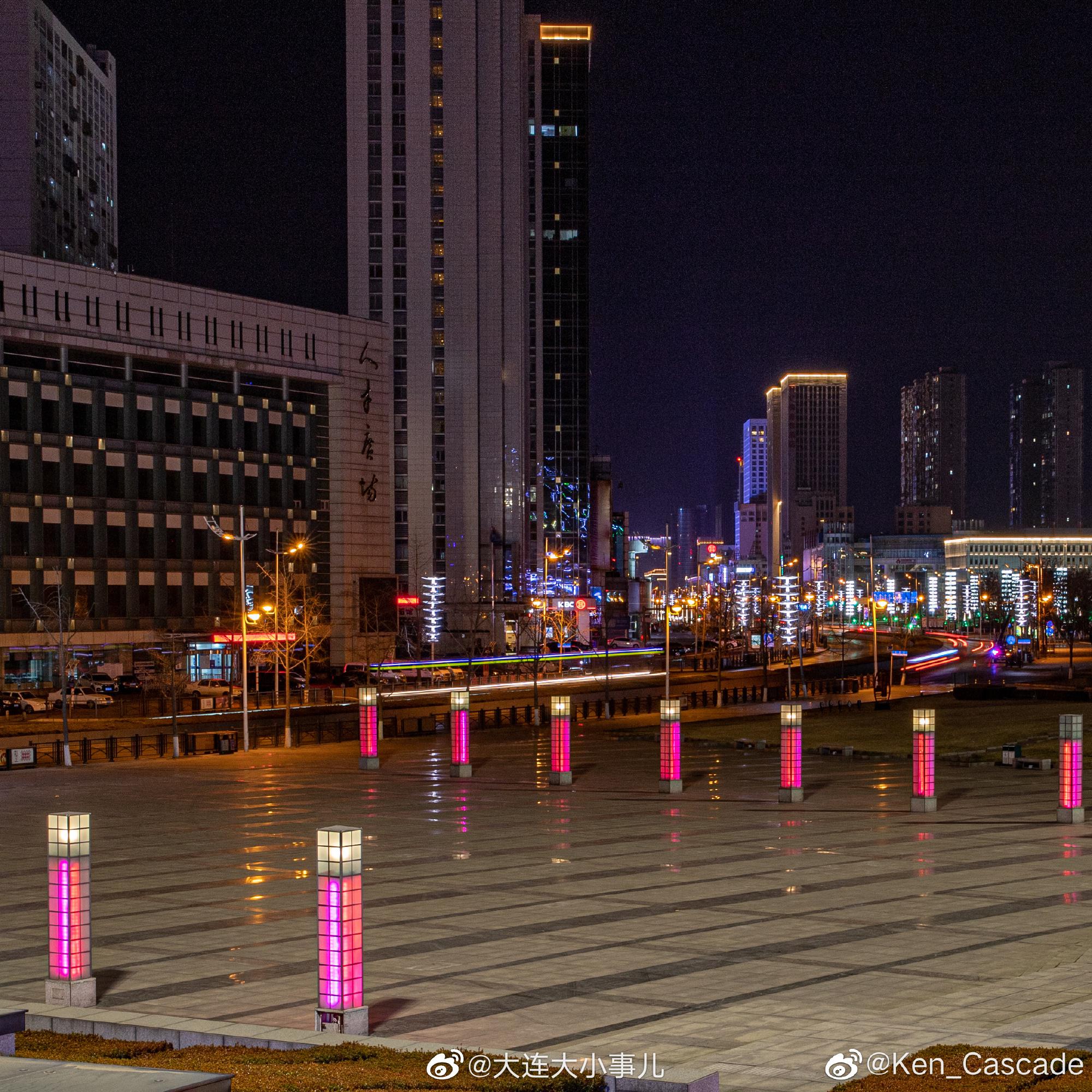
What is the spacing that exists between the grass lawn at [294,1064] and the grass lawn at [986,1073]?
2224 millimetres

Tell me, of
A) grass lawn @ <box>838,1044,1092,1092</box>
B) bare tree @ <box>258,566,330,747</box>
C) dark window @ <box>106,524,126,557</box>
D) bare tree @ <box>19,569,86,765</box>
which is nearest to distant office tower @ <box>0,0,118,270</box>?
dark window @ <box>106,524,126,557</box>

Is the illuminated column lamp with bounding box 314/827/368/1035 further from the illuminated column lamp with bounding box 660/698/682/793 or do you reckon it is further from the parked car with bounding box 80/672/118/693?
the parked car with bounding box 80/672/118/693

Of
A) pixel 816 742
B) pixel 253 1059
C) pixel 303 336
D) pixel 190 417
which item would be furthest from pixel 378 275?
pixel 253 1059

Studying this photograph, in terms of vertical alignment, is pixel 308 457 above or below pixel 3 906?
above

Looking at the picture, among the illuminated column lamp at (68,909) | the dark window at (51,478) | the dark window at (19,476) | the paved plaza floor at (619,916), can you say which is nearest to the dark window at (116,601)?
the dark window at (51,478)

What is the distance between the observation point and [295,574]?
95500 millimetres

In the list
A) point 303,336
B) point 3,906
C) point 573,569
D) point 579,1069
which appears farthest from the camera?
point 573,569

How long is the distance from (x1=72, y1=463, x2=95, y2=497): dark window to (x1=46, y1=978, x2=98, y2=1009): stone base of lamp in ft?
259

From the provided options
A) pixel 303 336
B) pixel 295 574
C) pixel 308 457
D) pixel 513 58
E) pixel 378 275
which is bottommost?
pixel 295 574

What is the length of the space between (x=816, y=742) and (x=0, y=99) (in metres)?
102

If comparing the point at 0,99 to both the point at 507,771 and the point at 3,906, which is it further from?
the point at 3,906

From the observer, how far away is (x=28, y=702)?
75125 millimetres

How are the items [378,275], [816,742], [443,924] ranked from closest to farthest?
[443,924]
[816,742]
[378,275]

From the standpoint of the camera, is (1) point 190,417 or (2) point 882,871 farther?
(1) point 190,417
